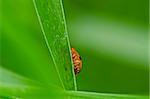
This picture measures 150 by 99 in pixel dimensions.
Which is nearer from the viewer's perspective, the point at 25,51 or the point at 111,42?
the point at 25,51

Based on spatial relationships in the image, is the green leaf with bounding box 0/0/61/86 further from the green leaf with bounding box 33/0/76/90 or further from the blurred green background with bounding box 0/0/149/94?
the blurred green background with bounding box 0/0/149/94

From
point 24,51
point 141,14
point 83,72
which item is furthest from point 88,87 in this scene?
point 24,51

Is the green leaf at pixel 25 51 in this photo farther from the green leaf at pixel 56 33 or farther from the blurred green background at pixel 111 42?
the blurred green background at pixel 111 42

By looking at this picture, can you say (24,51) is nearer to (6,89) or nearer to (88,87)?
(6,89)

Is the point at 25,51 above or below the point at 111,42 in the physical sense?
above

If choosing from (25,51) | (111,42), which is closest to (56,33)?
(25,51)

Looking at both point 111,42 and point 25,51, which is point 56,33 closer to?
point 25,51

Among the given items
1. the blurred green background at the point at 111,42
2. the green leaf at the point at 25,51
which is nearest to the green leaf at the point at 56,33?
the green leaf at the point at 25,51

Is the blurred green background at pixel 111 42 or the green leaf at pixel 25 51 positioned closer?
the green leaf at pixel 25 51
